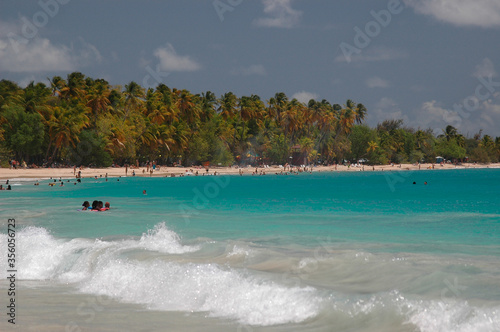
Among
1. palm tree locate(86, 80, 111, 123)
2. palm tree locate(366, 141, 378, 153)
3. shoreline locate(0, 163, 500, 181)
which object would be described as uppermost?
palm tree locate(86, 80, 111, 123)

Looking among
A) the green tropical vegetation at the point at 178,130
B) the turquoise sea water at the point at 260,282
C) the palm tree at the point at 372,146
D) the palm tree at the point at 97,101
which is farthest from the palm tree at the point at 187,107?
the turquoise sea water at the point at 260,282

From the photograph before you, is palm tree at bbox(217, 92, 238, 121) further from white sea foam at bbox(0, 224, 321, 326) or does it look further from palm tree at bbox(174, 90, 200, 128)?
white sea foam at bbox(0, 224, 321, 326)

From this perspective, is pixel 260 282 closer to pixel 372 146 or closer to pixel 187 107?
pixel 187 107

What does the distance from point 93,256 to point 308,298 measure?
22.0ft

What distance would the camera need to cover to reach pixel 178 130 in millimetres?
100562

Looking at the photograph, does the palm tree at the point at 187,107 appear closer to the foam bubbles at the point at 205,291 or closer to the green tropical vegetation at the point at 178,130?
the green tropical vegetation at the point at 178,130

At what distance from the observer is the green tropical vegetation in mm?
78688

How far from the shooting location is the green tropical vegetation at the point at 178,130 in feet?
258

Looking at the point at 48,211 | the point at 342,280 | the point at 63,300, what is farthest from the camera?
the point at 48,211

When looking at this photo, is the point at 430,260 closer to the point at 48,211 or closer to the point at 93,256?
the point at 93,256

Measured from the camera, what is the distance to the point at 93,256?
1362cm

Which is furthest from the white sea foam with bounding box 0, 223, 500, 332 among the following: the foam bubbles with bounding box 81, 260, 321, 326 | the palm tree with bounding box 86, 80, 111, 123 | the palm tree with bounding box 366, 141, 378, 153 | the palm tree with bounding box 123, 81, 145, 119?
the palm tree with bounding box 366, 141, 378, 153

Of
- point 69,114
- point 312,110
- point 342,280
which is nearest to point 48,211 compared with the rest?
point 342,280

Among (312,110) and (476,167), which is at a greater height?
(312,110)
